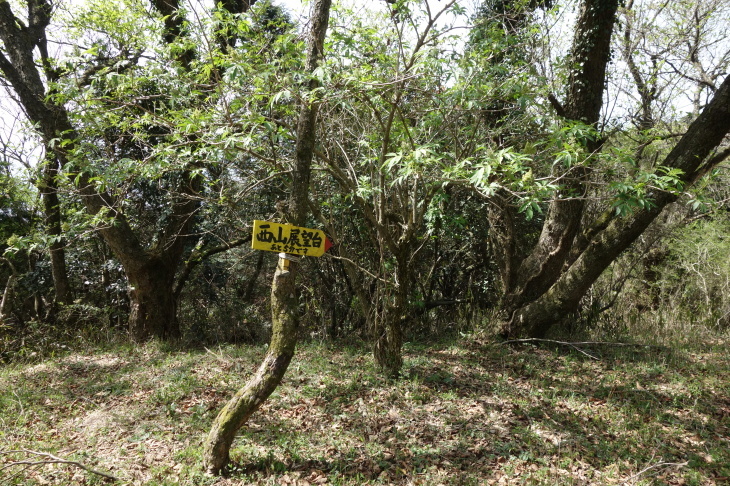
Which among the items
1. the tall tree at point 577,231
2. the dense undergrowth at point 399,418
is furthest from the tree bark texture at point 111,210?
the tall tree at point 577,231

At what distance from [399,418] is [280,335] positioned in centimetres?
171

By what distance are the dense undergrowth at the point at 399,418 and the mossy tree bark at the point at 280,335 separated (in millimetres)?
274

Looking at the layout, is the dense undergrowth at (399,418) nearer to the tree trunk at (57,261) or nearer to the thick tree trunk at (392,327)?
the thick tree trunk at (392,327)

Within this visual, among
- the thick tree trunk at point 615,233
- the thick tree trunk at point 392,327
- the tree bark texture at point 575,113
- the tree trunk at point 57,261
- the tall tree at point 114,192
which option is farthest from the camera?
the tree trunk at point 57,261

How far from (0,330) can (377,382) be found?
610cm

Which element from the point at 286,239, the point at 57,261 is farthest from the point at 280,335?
the point at 57,261

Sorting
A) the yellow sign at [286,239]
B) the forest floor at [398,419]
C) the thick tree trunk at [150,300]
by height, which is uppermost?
the yellow sign at [286,239]

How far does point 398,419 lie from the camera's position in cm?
444

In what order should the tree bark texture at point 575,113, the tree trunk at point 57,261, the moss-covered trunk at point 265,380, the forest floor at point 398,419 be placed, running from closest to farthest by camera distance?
the moss-covered trunk at point 265,380 → the forest floor at point 398,419 → the tree bark texture at point 575,113 → the tree trunk at point 57,261

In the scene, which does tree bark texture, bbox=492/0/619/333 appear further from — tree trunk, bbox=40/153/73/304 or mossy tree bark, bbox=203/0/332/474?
tree trunk, bbox=40/153/73/304

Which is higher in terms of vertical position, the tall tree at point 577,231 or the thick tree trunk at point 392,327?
the tall tree at point 577,231

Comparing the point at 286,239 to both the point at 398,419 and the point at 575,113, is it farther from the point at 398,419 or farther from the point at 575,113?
the point at 575,113

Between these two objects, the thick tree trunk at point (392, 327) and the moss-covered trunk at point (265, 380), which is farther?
the thick tree trunk at point (392, 327)

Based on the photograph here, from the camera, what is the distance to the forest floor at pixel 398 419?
11.9 ft
